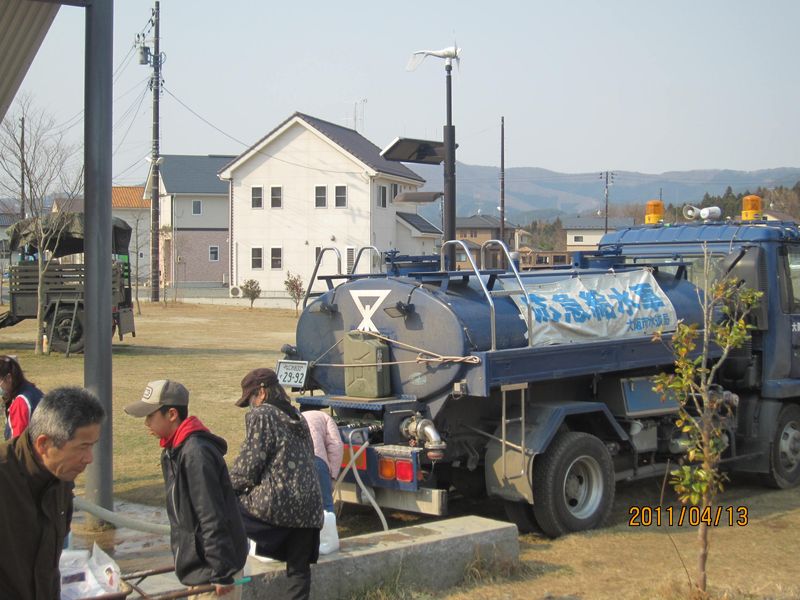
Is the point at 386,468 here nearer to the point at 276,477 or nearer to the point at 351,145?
the point at 276,477

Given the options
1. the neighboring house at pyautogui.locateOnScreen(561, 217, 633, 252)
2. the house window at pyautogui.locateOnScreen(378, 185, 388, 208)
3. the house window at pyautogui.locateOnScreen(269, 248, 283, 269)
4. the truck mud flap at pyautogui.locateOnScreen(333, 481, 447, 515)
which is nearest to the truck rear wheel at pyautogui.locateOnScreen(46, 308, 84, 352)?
the truck mud flap at pyautogui.locateOnScreen(333, 481, 447, 515)

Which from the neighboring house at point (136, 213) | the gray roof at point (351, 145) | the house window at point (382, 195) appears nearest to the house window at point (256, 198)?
the gray roof at point (351, 145)

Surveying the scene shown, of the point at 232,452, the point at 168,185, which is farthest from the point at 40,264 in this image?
the point at 168,185

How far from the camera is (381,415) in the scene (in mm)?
8305

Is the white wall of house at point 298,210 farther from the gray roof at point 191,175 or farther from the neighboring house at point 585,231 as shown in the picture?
the neighboring house at point 585,231

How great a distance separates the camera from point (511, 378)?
7992mm

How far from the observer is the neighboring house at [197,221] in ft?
217

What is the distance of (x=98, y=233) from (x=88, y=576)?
4.56 metres

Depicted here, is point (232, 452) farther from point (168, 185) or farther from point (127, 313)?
point (168, 185)

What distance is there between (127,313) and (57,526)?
21.6 meters

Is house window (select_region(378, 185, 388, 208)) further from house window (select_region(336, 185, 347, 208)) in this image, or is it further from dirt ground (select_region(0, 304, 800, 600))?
dirt ground (select_region(0, 304, 800, 600))

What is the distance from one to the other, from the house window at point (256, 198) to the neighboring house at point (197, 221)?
41.8 ft

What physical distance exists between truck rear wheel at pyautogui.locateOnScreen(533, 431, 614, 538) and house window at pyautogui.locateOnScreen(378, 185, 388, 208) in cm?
4362

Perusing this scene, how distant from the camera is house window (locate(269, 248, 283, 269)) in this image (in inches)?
A: 2096
